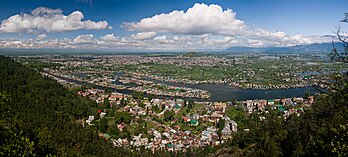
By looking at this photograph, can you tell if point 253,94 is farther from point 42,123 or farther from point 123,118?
point 42,123

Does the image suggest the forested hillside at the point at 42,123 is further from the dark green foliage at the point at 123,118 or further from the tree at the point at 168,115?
the tree at the point at 168,115

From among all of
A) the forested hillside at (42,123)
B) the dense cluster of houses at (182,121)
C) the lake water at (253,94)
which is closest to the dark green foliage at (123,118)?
the dense cluster of houses at (182,121)

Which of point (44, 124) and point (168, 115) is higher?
point (44, 124)

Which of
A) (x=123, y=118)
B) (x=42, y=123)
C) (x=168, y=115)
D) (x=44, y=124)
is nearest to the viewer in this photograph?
(x=44, y=124)

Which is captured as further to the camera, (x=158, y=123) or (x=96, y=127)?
(x=158, y=123)

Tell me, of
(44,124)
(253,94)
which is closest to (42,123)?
(44,124)

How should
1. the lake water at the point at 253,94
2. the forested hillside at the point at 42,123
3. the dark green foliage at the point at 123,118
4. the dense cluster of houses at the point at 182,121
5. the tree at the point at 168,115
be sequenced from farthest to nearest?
1. the lake water at the point at 253,94
2. the tree at the point at 168,115
3. the dark green foliage at the point at 123,118
4. the dense cluster of houses at the point at 182,121
5. the forested hillside at the point at 42,123

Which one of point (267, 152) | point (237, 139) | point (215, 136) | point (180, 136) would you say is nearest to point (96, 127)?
point (180, 136)

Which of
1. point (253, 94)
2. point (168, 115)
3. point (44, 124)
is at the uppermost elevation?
point (44, 124)

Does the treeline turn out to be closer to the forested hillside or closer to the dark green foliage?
the forested hillside

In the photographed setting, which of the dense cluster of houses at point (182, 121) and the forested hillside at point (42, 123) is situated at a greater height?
the forested hillside at point (42, 123)

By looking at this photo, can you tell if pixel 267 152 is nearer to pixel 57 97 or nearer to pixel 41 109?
pixel 41 109
